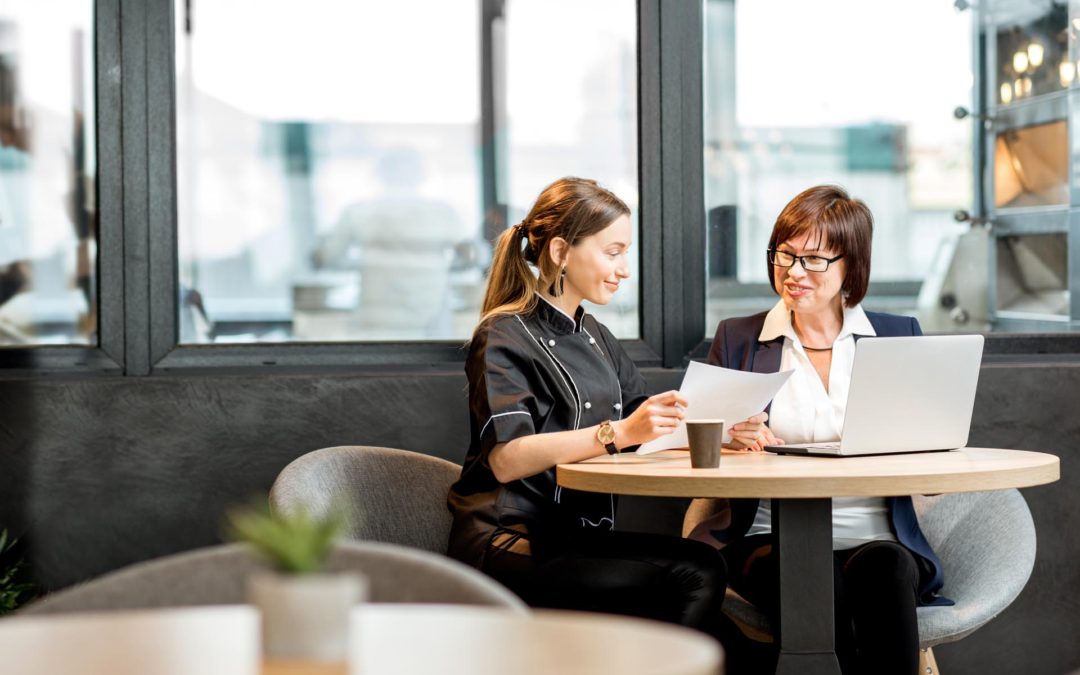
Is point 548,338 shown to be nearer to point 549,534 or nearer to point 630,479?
point 549,534

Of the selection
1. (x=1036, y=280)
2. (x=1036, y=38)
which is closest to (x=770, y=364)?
(x=1036, y=280)

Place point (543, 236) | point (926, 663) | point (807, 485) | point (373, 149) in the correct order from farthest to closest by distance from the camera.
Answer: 1. point (373, 149)
2. point (543, 236)
3. point (926, 663)
4. point (807, 485)

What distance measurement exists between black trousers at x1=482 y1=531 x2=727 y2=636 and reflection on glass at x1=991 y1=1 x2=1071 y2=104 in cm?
192

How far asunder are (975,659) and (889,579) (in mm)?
1169

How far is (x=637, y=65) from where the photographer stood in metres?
3.36

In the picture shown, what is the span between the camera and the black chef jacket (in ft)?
7.95

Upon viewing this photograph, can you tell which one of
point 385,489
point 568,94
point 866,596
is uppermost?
point 568,94

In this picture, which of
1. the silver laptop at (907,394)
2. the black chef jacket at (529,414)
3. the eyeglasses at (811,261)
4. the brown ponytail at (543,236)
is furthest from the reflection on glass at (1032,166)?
the black chef jacket at (529,414)

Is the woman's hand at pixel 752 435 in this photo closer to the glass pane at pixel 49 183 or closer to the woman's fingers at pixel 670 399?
the woman's fingers at pixel 670 399

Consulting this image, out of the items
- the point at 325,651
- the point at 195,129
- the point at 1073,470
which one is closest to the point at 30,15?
the point at 195,129

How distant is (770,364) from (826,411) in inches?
6.7

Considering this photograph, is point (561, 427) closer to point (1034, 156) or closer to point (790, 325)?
point (790, 325)

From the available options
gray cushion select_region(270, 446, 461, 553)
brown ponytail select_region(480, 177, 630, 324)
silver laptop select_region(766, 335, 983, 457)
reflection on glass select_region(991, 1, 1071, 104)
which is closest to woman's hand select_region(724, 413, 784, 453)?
silver laptop select_region(766, 335, 983, 457)

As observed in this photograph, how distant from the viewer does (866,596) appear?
2387mm
